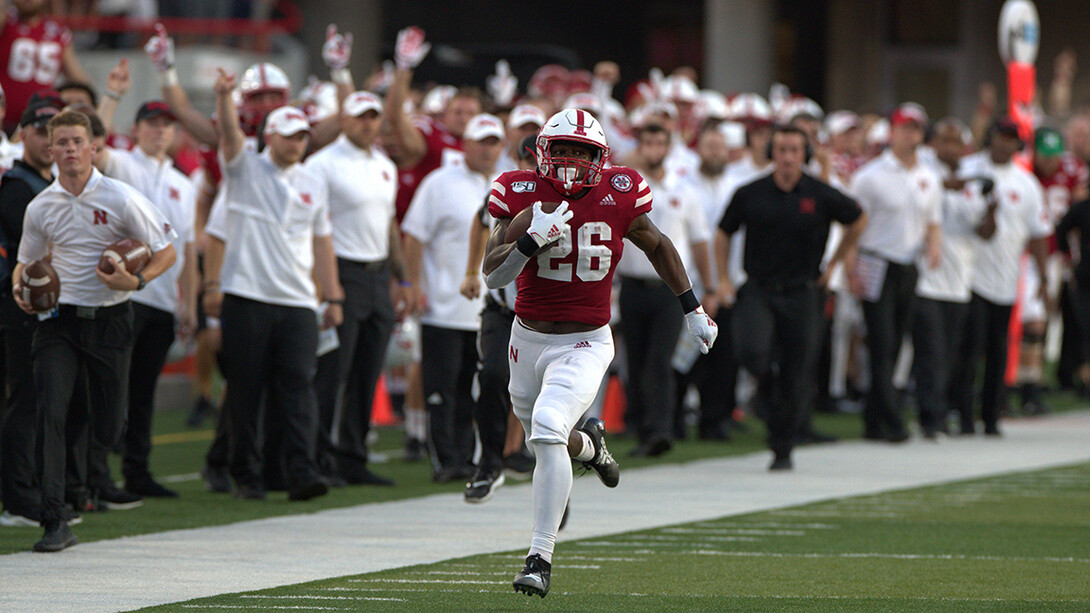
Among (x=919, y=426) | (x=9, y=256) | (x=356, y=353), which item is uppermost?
(x=9, y=256)

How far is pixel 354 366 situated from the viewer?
1155cm

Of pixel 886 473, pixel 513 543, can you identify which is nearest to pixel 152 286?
pixel 513 543

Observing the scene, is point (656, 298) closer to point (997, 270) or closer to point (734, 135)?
point (997, 270)

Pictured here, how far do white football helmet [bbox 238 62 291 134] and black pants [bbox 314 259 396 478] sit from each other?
1.07 meters

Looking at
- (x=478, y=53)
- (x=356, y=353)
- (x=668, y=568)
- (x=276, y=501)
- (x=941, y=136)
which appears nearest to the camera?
(x=668, y=568)

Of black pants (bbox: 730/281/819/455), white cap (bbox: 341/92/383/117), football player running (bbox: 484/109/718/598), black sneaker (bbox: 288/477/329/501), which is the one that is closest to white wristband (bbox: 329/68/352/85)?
white cap (bbox: 341/92/383/117)

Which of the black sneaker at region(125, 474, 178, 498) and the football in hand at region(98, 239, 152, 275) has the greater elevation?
the football in hand at region(98, 239, 152, 275)

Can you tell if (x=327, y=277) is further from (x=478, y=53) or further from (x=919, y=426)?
(x=478, y=53)

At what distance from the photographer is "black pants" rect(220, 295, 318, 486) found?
1025 cm

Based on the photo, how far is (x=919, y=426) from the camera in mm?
14898

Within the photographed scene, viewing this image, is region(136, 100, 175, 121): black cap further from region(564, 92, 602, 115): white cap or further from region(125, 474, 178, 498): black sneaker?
region(564, 92, 602, 115): white cap

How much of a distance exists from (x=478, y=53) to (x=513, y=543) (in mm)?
13710

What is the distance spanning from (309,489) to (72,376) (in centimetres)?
184

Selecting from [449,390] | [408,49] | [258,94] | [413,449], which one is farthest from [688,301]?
[413,449]
